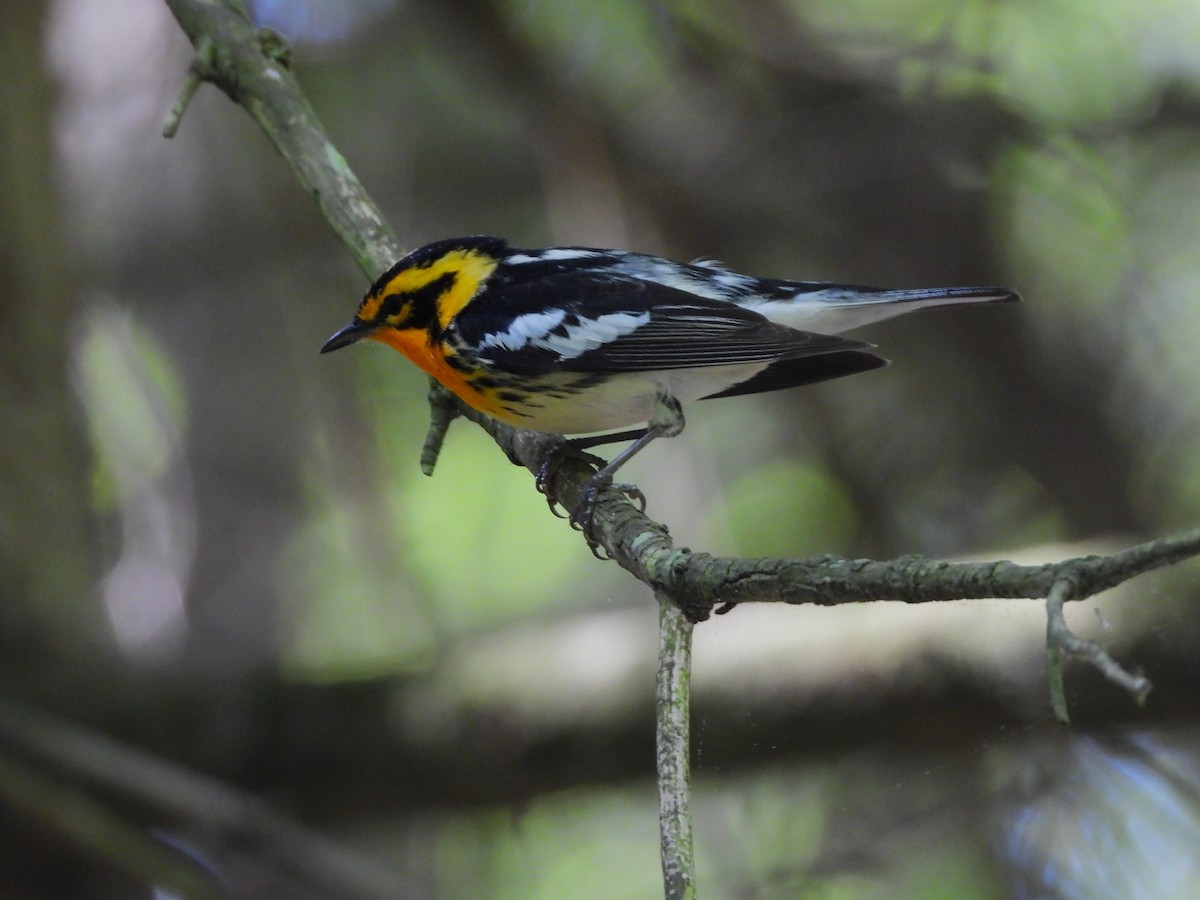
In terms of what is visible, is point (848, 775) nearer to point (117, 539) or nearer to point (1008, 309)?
point (1008, 309)

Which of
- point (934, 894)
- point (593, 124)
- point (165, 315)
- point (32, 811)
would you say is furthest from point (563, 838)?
point (165, 315)

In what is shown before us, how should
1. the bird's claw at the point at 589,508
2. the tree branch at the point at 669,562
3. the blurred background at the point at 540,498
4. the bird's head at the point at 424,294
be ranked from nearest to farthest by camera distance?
the tree branch at the point at 669,562 < the bird's claw at the point at 589,508 < the bird's head at the point at 424,294 < the blurred background at the point at 540,498

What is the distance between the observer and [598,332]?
3461 mm

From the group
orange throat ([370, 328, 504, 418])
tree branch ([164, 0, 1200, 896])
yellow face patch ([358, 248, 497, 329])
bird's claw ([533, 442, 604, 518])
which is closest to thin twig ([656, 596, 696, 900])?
tree branch ([164, 0, 1200, 896])

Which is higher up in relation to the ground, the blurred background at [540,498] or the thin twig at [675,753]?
the blurred background at [540,498]

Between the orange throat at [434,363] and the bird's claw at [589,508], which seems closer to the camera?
the bird's claw at [589,508]

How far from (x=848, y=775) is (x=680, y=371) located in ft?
4.85

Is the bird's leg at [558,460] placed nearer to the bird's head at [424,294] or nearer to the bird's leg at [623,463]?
the bird's leg at [623,463]

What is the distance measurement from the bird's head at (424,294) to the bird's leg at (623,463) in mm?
674

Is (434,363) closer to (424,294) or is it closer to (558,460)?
(424,294)

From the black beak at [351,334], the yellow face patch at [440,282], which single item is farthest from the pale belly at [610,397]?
the black beak at [351,334]

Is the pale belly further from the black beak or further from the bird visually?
the black beak

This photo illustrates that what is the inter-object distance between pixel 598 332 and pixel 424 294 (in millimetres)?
536

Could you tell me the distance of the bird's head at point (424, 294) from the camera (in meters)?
3.41
